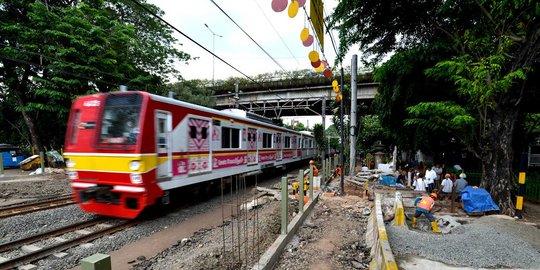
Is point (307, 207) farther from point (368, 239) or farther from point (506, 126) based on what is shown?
point (506, 126)

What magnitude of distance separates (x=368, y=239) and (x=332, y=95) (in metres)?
19.2

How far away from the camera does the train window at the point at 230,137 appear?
8523mm

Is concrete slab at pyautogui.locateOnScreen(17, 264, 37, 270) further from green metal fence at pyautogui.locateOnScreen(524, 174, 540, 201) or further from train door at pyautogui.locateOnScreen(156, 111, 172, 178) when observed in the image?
green metal fence at pyautogui.locateOnScreen(524, 174, 540, 201)

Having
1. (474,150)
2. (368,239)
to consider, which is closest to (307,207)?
(368,239)

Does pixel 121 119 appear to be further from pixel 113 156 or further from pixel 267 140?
pixel 267 140

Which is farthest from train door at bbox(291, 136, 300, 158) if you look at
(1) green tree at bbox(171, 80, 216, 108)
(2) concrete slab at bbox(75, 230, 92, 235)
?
(2) concrete slab at bbox(75, 230, 92, 235)

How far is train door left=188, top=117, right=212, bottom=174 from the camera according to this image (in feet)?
22.7

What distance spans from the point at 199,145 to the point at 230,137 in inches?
71.7

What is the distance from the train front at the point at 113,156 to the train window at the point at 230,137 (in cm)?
301

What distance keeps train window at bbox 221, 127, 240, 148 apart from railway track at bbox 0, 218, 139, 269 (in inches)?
136

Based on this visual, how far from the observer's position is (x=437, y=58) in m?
8.28

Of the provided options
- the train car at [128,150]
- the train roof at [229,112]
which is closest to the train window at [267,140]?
the train roof at [229,112]

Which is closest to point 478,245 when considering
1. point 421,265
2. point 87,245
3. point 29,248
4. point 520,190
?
point 421,265

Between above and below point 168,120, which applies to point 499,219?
below
